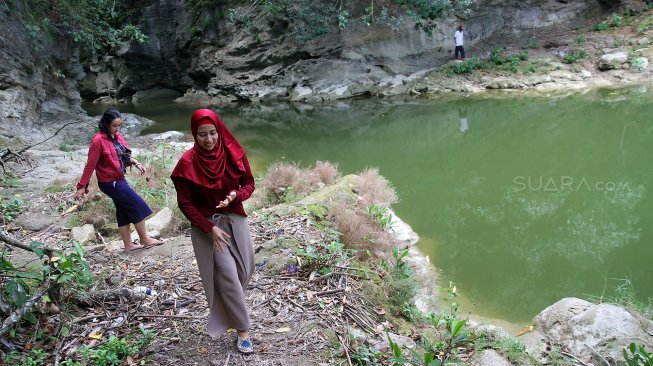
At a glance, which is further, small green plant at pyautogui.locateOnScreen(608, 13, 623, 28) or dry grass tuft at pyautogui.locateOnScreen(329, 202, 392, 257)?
small green plant at pyautogui.locateOnScreen(608, 13, 623, 28)

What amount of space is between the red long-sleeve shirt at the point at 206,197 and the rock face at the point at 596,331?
2.90 metres

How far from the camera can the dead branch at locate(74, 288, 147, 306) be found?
347 centimetres

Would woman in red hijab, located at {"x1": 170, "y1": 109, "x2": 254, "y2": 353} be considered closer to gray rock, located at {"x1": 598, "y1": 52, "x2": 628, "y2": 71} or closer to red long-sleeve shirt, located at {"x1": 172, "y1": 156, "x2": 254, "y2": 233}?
red long-sleeve shirt, located at {"x1": 172, "y1": 156, "x2": 254, "y2": 233}

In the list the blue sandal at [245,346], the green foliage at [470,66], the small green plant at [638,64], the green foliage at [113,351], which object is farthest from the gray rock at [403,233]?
the green foliage at [470,66]

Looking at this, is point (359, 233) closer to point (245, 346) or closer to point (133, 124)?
point (245, 346)

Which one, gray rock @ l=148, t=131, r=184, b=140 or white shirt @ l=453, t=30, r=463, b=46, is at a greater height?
white shirt @ l=453, t=30, r=463, b=46

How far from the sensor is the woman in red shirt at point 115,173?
4395mm

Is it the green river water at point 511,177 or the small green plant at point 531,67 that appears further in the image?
the small green plant at point 531,67

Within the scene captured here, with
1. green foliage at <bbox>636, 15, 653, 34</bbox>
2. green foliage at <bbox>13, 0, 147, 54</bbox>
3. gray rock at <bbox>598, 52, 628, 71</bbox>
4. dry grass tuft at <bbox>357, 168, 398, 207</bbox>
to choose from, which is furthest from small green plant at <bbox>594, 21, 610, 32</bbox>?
green foliage at <bbox>13, 0, 147, 54</bbox>

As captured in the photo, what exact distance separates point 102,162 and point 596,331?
4620 millimetres

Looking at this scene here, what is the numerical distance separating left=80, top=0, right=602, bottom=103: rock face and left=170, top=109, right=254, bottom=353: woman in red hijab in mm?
16936

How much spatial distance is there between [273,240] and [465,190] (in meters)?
5.12

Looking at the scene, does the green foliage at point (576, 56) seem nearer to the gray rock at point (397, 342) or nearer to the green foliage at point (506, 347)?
the green foliage at point (506, 347)
